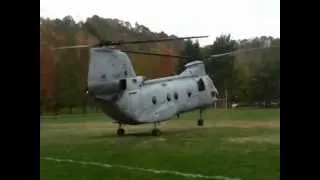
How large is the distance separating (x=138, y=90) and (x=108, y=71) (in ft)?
0.74

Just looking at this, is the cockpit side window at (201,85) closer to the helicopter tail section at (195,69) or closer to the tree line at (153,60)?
the helicopter tail section at (195,69)

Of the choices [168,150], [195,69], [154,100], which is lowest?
[168,150]

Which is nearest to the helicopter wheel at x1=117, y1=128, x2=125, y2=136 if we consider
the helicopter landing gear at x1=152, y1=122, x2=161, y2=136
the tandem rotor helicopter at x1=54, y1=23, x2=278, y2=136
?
the tandem rotor helicopter at x1=54, y1=23, x2=278, y2=136

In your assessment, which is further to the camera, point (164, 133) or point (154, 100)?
point (154, 100)

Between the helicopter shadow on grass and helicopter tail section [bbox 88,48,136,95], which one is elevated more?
helicopter tail section [bbox 88,48,136,95]

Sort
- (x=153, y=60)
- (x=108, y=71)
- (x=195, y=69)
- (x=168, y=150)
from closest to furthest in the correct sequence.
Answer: (x=153, y=60) → (x=195, y=69) → (x=168, y=150) → (x=108, y=71)

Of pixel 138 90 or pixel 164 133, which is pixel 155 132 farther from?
pixel 138 90

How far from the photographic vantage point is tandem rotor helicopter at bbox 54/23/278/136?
2551mm

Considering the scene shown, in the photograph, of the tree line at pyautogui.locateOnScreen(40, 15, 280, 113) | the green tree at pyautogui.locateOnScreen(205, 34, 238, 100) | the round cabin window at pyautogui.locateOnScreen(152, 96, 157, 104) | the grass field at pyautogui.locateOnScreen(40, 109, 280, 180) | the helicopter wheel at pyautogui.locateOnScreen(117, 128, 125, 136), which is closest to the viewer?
the tree line at pyautogui.locateOnScreen(40, 15, 280, 113)

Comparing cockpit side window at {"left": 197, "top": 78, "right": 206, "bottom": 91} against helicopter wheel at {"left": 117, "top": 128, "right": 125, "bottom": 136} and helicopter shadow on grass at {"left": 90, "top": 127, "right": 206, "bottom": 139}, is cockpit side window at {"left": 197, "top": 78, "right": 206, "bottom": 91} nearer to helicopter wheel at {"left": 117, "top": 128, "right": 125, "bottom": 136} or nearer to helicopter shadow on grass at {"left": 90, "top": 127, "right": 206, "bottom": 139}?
helicopter shadow on grass at {"left": 90, "top": 127, "right": 206, "bottom": 139}

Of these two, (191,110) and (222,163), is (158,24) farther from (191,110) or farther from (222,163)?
(191,110)

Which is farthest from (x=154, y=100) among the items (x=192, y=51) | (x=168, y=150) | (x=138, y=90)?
(x=192, y=51)

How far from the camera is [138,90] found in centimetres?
292

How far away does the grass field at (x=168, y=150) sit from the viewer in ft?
7.09
